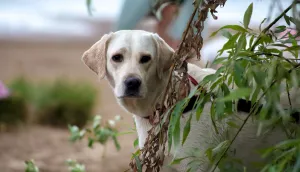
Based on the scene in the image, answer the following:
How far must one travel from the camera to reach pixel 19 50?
10.2 metres

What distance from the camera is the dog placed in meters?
2.41

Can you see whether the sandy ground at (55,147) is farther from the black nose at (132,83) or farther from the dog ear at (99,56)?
the black nose at (132,83)

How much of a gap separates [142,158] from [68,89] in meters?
3.91

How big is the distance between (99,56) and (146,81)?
25cm

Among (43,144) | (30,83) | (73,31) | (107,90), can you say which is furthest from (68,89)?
(73,31)

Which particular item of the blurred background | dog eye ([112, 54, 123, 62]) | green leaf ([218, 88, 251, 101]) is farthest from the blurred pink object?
green leaf ([218, 88, 251, 101])

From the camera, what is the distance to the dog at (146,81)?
2.41m

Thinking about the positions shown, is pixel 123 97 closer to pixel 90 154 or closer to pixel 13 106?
pixel 90 154

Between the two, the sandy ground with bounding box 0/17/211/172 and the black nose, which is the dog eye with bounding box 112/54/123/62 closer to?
the black nose

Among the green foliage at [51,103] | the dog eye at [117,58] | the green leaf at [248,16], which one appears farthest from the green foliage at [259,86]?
the green foliage at [51,103]

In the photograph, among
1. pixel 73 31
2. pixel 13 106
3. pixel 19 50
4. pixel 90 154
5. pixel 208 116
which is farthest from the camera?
pixel 73 31

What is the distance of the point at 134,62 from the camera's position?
8.40 ft

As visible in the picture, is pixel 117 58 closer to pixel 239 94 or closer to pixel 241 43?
pixel 241 43

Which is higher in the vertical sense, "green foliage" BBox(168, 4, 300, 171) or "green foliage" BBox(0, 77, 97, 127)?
"green foliage" BBox(168, 4, 300, 171)
